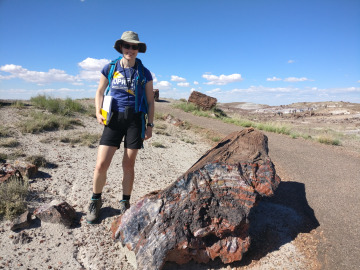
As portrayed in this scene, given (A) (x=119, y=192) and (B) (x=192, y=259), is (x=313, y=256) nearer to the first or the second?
(B) (x=192, y=259)

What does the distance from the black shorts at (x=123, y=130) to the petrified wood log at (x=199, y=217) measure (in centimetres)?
68

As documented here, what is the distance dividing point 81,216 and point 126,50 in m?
2.21

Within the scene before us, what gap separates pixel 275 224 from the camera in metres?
3.51

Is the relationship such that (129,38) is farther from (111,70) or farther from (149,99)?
(149,99)

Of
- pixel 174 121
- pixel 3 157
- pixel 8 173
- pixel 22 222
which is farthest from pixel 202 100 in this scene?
pixel 22 222

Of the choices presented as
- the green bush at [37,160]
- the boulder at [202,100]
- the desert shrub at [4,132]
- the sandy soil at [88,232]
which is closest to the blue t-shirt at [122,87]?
the sandy soil at [88,232]

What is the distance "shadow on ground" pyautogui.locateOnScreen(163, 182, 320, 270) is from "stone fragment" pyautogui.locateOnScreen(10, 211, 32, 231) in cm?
171

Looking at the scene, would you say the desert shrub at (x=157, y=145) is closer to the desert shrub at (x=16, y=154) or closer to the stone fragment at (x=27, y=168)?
the desert shrub at (x=16, y=154)

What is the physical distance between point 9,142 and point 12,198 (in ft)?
8.55

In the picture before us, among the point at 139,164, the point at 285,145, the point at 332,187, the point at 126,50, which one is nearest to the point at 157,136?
the point at 139,164

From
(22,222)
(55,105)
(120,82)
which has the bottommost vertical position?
(22,222)

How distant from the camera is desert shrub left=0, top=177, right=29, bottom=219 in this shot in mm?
3097

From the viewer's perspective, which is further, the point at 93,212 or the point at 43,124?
the point at 43,124

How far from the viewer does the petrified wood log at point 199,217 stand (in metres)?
2.48
